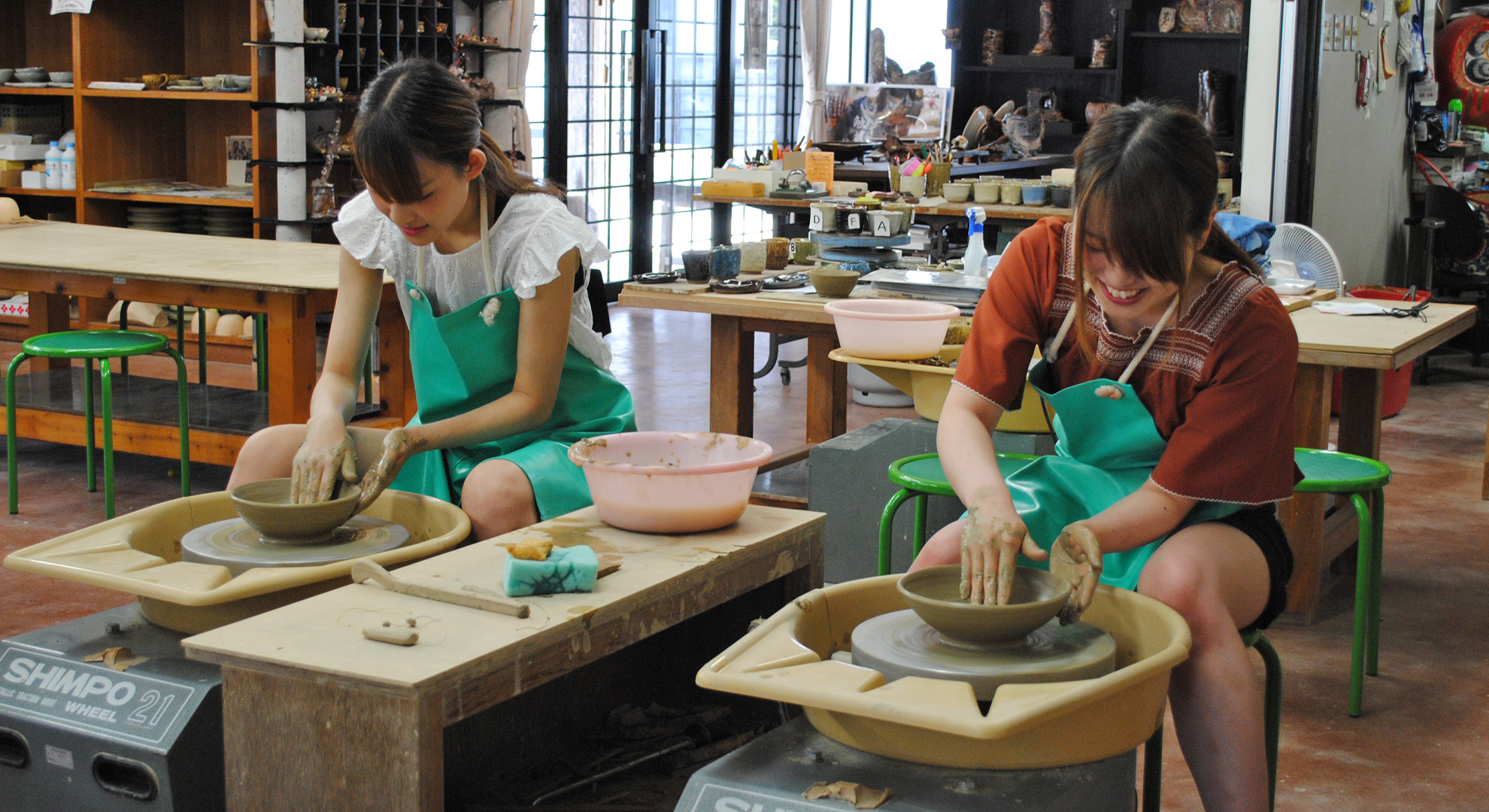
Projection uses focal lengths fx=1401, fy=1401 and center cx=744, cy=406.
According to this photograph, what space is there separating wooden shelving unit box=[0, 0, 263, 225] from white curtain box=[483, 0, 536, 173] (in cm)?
112

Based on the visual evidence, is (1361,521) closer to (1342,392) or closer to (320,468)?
(1342,392)

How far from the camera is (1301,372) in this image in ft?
10.6

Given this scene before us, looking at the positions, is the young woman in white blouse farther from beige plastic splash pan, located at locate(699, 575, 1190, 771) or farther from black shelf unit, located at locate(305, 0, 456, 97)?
black shelf unit, located at locate(305, 0, 456, 97)

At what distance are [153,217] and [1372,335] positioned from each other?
541 centimetres

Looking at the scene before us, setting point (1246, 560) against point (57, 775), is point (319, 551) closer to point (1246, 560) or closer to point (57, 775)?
point (57, 775)

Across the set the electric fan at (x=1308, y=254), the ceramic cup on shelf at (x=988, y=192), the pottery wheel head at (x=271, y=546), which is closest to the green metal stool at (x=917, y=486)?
the pottery wheel head at (x=271, y=546)

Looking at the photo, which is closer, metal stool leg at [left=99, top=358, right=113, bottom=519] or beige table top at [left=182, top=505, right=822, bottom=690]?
beige table top at [left=182, top=505, right=822, bottom=690]

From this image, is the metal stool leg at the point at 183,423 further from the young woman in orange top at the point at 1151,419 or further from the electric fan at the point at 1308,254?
the electric fan at the point at 1308,254

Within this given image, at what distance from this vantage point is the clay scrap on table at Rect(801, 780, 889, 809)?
130 centimetres

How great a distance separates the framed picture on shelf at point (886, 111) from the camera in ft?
29.0

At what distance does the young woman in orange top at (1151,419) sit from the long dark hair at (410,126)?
0.85m

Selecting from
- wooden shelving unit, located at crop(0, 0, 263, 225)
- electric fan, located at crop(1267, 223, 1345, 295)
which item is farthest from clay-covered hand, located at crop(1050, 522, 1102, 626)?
wooden shelving unit, located at crop(0, 0, 263, 225)

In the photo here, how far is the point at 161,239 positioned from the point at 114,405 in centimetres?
56

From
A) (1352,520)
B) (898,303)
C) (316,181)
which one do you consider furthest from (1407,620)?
(316,181)
